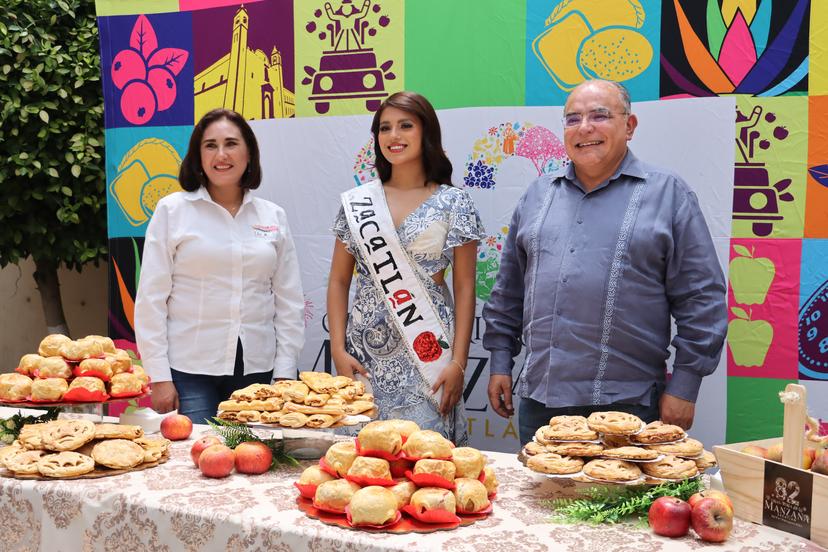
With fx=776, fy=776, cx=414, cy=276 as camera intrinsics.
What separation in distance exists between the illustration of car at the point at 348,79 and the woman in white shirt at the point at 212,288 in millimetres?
593

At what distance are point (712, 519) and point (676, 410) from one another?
97 cm

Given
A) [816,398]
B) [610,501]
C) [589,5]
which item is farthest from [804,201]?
[610,501]

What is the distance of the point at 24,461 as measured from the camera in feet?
5.49

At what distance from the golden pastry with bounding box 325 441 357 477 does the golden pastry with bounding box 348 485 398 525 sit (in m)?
0.10

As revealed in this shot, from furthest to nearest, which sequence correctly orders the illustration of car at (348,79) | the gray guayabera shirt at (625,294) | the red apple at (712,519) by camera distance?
the illustration of car at (348,79) < the gray guayabera shirt at (625,294) < the red apple at (712,519)

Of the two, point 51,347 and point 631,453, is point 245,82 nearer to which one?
point 51,347

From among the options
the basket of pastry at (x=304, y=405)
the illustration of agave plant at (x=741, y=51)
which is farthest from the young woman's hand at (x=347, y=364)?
the illustration of agave plant at (x=741, y=51)

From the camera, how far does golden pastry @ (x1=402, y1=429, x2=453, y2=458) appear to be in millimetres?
1440

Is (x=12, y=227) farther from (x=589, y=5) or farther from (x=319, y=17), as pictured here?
(x=589, y=5)

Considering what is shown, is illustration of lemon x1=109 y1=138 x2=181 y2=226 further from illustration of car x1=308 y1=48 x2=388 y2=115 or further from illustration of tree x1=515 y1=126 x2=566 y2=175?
illustration of tree x1=515 y1=126 x2=566 y2=175

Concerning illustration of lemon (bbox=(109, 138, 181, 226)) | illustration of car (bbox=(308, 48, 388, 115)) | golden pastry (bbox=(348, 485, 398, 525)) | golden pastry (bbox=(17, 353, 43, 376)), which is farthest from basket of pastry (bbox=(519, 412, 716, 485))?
illustration of lemon (bbox=(109, 138, 181, 226))

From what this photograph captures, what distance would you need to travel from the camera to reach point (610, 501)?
1.44 metres

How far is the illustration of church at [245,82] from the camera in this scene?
338 cm

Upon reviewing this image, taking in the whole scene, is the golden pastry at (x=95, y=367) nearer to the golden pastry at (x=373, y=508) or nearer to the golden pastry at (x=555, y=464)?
the golden pastry at (x=373, y=508)
